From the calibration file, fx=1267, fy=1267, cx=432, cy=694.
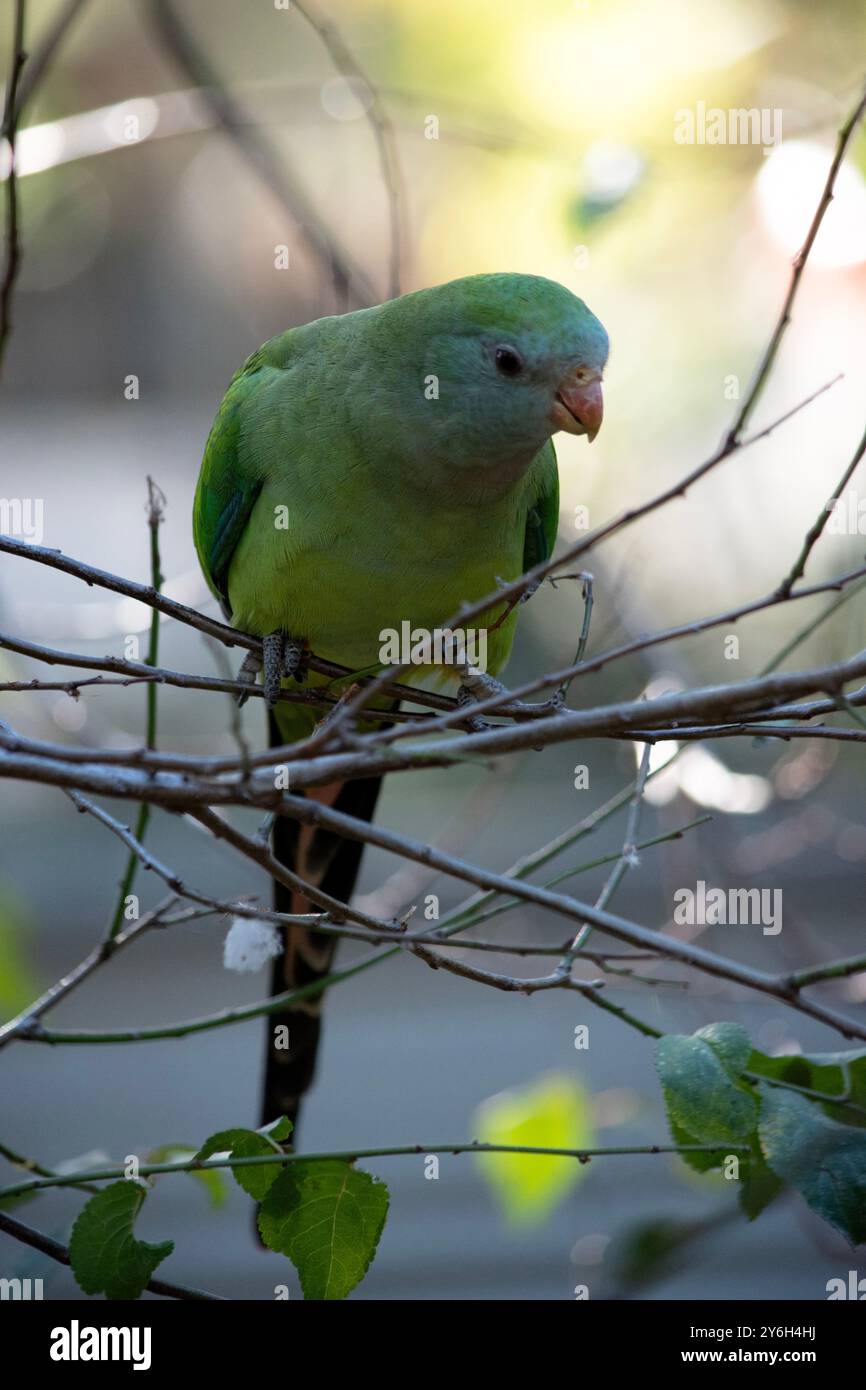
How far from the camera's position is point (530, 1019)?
588 centimetres

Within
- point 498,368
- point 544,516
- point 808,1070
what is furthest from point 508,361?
point 808,1070

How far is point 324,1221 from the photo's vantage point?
1630 mm

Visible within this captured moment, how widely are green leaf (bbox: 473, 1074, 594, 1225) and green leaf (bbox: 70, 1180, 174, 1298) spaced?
1.04 metres

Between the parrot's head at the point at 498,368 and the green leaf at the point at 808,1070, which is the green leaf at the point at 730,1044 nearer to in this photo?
the green leaf at the point at 808,1070

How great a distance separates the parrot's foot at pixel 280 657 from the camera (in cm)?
262

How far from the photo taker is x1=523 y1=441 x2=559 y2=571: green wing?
293 cm

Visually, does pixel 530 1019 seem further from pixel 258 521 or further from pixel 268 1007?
pixel 268 1007

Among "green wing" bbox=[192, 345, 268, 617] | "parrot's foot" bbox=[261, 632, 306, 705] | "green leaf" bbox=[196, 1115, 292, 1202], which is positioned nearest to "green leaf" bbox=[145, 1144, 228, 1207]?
"green leaf" bbox=[196, 1115, 292, 1202]

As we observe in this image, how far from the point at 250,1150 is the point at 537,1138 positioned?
1.06 metres

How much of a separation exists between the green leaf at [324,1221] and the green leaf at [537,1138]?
93 centimetres

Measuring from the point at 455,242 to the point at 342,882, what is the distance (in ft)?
8.15

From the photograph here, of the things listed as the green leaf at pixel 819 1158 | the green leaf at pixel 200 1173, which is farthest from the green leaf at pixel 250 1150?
the green leaf at pixel 819 1158

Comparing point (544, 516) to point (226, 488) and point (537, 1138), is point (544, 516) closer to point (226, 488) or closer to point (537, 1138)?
point (226, 488)
